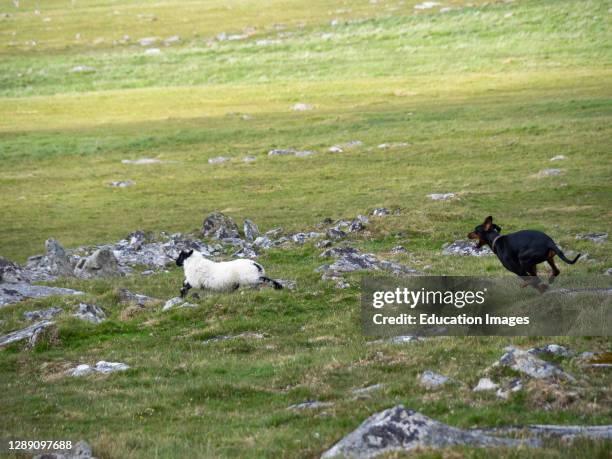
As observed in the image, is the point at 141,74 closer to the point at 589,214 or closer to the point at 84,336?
the point at 589,214

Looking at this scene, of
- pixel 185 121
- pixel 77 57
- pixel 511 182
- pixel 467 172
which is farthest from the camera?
pixel 77 57

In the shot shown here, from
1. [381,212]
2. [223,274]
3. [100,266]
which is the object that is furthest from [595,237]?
[100,266]

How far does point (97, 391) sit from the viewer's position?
16.0 m

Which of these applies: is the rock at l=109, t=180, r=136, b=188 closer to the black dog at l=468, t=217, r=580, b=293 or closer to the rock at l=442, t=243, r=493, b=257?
the rock at l=442, t=243, r=493, b=257

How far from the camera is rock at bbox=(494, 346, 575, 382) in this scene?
1298 cm

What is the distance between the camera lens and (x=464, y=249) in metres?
30.4

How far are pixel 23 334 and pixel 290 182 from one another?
1300 inches

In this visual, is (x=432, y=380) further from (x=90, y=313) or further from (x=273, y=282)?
(x=90, y=313)

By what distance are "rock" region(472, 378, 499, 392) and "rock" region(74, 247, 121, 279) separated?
20276 mm

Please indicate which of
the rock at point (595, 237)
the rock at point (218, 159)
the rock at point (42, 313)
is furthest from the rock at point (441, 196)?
the rock at point (42, 313)

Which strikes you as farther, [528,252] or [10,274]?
[10,274]

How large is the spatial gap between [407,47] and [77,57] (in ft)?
156

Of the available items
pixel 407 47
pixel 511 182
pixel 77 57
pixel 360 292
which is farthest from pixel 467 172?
pixel 77 57

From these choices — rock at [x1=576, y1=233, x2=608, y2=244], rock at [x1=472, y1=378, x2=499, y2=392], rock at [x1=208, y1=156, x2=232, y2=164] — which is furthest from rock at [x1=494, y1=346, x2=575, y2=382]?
rock at [x1=208, y1=156, x2=232, y2=164]
